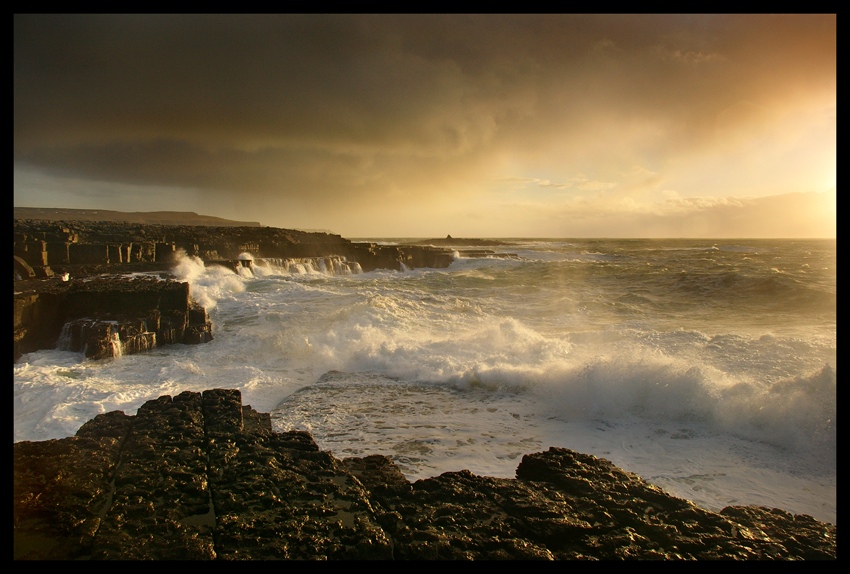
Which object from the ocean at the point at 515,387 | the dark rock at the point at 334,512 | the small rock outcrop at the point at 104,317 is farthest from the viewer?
the small rock outcrop at the point at 104,317

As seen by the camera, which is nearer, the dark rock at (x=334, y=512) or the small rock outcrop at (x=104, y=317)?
the dark rock at (x=334, y=512)

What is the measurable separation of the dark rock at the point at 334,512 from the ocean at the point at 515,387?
1.22m

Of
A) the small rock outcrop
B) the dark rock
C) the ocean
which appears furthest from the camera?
the small rock outcrop

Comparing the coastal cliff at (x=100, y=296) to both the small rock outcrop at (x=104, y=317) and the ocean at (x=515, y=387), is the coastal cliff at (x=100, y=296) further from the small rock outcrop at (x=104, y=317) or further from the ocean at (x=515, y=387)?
the ocean at (x=515, y=387)

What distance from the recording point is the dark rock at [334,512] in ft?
10.0

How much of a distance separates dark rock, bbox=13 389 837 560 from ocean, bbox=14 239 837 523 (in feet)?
4.02

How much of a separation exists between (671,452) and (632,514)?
111 inches

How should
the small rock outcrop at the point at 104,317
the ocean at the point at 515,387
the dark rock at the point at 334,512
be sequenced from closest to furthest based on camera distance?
the dark rock at the point at 334,512 → the ocean at the point at 515,387 → the small rock outcrop at the point at 104,317

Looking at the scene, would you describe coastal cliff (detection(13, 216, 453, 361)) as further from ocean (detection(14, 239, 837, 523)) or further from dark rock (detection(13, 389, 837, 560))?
dark rock (detection(13, 389, 837, 560))

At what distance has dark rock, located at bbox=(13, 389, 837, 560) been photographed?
3.05m

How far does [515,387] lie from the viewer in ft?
27.2

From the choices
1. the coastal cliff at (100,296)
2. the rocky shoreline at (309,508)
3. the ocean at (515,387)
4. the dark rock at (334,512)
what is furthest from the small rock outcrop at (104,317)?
the dark rock at (334,512)

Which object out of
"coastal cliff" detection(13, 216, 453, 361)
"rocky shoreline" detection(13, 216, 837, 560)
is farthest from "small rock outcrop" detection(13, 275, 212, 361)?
"rocky shoreline" detection(13, 216, 837, 560)

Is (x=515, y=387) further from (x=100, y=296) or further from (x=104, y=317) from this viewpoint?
(x=100, y=296)
